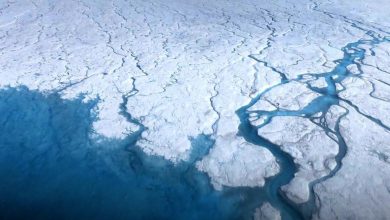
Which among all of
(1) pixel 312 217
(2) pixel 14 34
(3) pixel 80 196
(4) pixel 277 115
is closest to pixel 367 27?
(4) pixel 277 115

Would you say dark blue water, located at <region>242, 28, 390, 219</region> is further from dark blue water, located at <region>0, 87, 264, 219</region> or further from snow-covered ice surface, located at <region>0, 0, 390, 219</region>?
dark blue water, located at <region>0, 87, 264, 219</region>

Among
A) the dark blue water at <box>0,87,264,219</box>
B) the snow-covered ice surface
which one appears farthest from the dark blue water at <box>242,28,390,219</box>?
the dark blue water at <box>0,87,264,219</box>

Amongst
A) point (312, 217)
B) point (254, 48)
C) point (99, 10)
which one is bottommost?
point (99, 10)

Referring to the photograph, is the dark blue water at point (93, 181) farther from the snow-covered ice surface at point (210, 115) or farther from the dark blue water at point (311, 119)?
the dark blue water at point (311, 119)

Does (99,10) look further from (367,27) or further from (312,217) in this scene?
(312,217)

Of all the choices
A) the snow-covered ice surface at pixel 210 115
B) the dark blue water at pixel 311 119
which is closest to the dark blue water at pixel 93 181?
the snow-covered ice surface at pixel 210 115

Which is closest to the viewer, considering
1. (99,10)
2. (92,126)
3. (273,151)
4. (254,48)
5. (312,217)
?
(312,217)

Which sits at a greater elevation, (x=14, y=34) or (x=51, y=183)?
(x=51, y=183)
